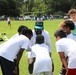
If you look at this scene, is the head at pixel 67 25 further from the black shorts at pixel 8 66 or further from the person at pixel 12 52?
the black shorts at pixel 8 66

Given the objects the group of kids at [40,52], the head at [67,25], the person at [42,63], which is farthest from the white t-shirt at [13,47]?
the head at [67,25]

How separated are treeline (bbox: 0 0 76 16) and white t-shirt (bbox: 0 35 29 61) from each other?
89959 millimetres

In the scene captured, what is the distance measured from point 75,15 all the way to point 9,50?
7.37 feet

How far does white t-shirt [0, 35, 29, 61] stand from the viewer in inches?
258

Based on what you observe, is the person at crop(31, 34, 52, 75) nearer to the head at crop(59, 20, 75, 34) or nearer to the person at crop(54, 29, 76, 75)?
the person at crop(54, 29, 76, 75)

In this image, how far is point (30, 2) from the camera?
400ft

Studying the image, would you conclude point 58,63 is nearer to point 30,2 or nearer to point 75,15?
point 75,15

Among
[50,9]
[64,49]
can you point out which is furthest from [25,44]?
[50,9]

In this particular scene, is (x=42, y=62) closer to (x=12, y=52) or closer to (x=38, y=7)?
(x=12, y=52)

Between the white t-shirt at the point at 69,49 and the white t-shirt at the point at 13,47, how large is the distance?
0.85 m

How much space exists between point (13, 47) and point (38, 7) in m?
108

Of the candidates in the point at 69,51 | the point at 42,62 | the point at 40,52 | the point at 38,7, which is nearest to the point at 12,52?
the point at 40,52

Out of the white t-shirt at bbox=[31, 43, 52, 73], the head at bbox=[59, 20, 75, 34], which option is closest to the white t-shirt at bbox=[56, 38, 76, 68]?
the white t-shirt at bbox=[31, 43, 52, 73]

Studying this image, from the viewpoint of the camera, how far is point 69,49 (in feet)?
19.4
